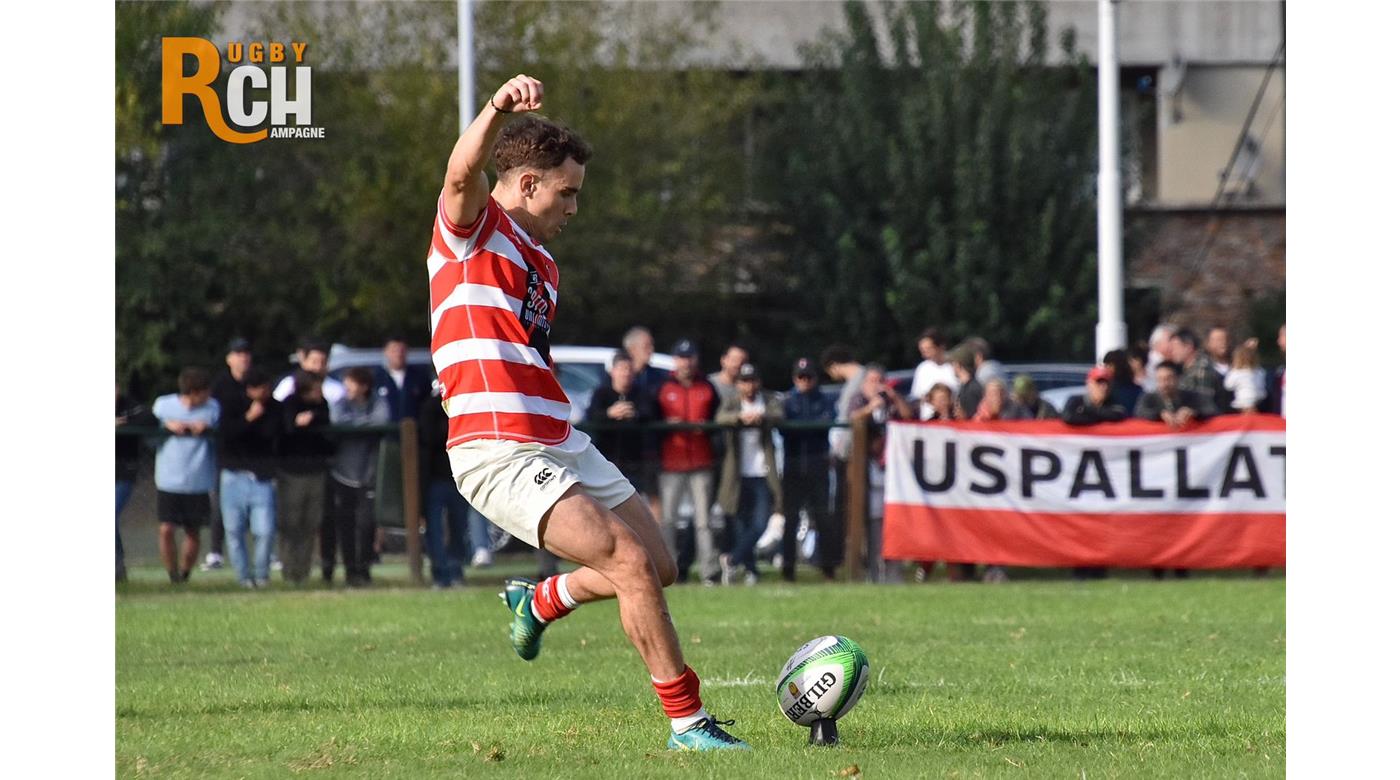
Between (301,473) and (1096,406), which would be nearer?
(301,473)

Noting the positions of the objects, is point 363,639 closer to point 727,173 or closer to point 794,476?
point 794,476

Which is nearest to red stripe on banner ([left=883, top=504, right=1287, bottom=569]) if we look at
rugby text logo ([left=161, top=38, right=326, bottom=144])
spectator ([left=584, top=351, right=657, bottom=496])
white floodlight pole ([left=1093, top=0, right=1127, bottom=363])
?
spectator ([left=584, top=351, right=657, bottom=496])

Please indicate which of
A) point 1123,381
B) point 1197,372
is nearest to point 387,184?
point 1123,381

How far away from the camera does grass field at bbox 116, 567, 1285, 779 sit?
6.73m

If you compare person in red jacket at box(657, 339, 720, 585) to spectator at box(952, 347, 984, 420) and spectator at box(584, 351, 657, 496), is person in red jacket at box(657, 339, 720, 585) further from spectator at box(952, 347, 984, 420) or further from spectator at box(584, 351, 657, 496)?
Result: spectator at box(952, 347, 984, 420)

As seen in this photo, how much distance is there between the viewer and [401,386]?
Answer: 653 inches

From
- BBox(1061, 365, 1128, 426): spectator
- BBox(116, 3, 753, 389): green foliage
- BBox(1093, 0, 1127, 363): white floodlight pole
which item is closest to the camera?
BBox(1061, 365, 1128, 426): spectator

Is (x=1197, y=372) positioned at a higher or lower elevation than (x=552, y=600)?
higher

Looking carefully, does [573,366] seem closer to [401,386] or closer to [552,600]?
[401,386]

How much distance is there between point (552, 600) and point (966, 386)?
9755 millimetres

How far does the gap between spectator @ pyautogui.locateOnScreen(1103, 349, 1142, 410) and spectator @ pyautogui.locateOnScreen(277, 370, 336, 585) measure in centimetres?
658

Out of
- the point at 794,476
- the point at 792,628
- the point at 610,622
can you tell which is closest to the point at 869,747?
the point at 792,628

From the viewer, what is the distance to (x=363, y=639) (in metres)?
11.6

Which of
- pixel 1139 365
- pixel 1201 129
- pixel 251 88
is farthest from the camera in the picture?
pixel 1201 129
